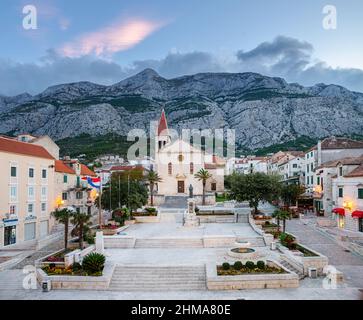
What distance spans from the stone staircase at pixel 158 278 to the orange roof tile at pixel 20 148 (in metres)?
21.4

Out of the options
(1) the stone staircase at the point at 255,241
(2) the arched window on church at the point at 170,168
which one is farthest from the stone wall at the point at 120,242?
(2) the arched window on church at the point at 170,168

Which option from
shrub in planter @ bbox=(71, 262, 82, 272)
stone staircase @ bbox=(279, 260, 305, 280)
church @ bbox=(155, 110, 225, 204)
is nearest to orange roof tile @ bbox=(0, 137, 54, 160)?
shrub in planter @ bbox=(71, 262, 82, 272)

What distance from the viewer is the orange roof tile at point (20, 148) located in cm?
3452

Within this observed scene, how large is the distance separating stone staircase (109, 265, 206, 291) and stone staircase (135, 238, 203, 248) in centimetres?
729

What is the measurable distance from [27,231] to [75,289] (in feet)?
73.5

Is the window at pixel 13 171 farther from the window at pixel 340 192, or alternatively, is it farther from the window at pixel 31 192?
the window at pixel 340 192

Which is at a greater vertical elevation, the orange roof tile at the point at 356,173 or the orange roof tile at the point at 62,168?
the orange roof tile at the point at 62,168

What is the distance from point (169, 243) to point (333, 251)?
40.6ft

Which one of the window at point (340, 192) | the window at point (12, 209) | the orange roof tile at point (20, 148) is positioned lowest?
the window at point (12, 209)

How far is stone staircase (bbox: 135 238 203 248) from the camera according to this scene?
26.8 metres

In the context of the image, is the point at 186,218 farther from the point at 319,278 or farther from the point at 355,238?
the point at 319,278

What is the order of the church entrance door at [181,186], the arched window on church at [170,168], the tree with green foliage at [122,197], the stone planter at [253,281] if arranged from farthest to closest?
the arched window on church at [170,168] → the church entrance door at [181,186] → the tree with green foliage at [122,197] → the stone planter at [253,281]

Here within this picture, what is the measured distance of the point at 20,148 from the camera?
3703cm
